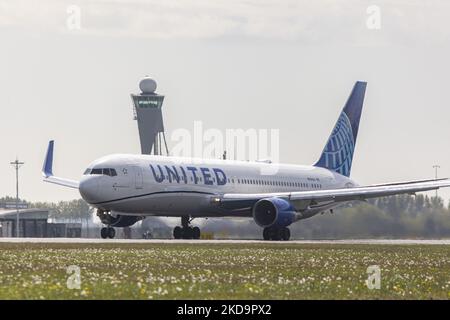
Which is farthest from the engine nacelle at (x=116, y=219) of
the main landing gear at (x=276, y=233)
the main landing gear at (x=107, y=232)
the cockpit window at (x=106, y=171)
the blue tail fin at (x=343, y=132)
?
the blue tail fin at (x=343, y=132)

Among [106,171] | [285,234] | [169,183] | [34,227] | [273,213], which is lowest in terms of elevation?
[34,227]

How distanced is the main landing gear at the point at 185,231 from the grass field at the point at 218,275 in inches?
1063

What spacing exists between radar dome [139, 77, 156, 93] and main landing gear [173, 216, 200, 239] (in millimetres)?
105263

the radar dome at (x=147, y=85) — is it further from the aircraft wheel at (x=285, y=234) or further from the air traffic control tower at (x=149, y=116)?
the aircraft wheel at (x=285, y=234)

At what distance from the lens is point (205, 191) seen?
66.4m

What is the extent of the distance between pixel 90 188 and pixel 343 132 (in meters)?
24.5

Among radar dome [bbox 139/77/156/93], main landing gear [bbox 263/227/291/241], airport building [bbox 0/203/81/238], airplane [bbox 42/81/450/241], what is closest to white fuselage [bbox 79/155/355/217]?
airplane [bbox 42/81/450/241]

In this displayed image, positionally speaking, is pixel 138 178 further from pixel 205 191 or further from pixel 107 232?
pixel 205 191

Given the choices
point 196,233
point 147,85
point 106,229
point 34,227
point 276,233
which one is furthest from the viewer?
point 147,85

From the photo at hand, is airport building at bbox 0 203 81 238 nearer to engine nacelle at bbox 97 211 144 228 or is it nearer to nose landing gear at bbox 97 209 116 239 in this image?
engine nacelle at bbox 97 211 144 228

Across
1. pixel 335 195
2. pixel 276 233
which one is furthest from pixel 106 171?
pixel 335 195

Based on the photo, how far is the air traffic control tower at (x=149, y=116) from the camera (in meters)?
177

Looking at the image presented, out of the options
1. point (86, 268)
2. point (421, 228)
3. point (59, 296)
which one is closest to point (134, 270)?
point (86, 268)
